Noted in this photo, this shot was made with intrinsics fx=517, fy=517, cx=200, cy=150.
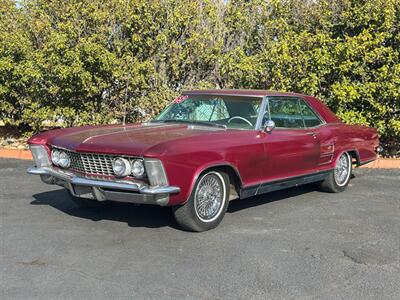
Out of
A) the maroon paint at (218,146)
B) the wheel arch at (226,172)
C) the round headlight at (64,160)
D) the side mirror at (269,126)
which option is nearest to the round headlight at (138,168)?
the maroon paint at (218,146)

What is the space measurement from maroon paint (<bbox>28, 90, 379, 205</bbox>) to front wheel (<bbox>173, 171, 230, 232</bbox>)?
0.54ft

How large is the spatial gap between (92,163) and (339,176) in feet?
12.7

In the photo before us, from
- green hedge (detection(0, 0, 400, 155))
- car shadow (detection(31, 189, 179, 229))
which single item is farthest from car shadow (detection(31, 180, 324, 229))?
green hedge (detection(0, 0, 400, 155))

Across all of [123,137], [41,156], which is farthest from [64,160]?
[123,137]

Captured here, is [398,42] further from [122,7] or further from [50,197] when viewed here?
[50,197]

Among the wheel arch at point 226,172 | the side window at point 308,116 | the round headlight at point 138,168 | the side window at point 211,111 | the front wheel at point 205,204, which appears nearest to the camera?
the round headlight at point 138,168

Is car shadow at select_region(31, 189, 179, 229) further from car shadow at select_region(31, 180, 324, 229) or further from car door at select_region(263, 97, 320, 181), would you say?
car door at select_region(263, 97, 320, 181)

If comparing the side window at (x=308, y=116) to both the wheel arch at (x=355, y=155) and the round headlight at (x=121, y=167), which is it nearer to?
the wheel arch at (x=355, y=155)

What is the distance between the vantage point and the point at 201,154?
5.05 metres

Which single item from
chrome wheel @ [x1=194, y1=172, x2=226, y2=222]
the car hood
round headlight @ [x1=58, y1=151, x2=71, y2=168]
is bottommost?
chrome wheel @ [x1=194, y1=172, x2=226, y2=222]

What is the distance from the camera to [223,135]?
550cm

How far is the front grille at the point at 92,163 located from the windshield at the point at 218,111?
4.69ft

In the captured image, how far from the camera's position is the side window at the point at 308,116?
22.6 ft

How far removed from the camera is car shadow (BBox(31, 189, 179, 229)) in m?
5.62
